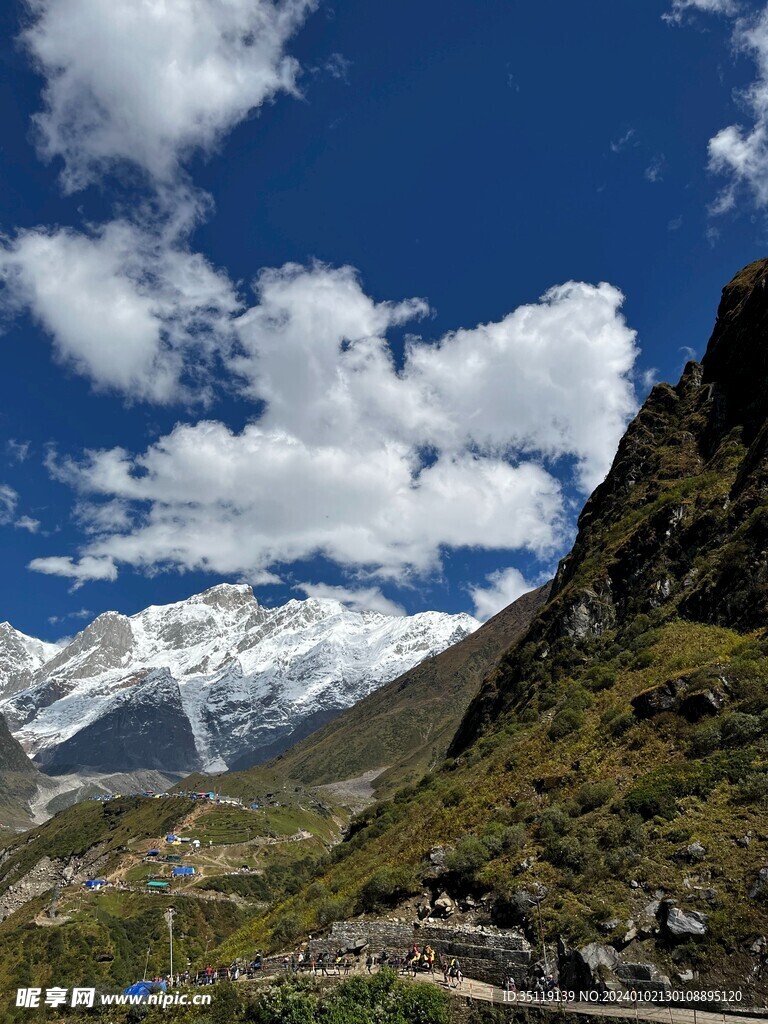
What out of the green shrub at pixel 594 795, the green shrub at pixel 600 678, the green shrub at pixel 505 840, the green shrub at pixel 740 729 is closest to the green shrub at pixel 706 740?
the green shrub at pixel 740 729

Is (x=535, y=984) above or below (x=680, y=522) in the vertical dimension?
below

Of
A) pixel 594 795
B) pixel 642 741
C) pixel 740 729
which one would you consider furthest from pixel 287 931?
pixel 740 729

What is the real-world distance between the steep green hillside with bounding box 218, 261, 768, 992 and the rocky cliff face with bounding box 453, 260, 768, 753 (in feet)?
0.86

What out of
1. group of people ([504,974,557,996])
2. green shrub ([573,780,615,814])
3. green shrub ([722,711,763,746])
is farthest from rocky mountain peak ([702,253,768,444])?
group of people ([504,974,557,996])

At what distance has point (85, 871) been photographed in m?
162

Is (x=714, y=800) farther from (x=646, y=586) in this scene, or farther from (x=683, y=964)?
(x=646, y=586)

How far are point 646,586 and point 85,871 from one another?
164490 mm

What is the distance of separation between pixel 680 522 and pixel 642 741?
109 ft

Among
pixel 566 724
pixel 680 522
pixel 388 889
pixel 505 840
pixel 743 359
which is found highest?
pixel 743 359

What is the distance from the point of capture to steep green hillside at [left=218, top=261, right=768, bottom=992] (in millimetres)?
25047

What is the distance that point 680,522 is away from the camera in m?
65.2

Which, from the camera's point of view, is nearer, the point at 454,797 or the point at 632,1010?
the point at 632,1010

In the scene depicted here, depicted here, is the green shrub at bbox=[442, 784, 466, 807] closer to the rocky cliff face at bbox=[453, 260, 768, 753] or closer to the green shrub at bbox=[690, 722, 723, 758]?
the rocky cliff face at bbox=[453, 260, 768, 753]

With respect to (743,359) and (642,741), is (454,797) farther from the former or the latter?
(743,359)
